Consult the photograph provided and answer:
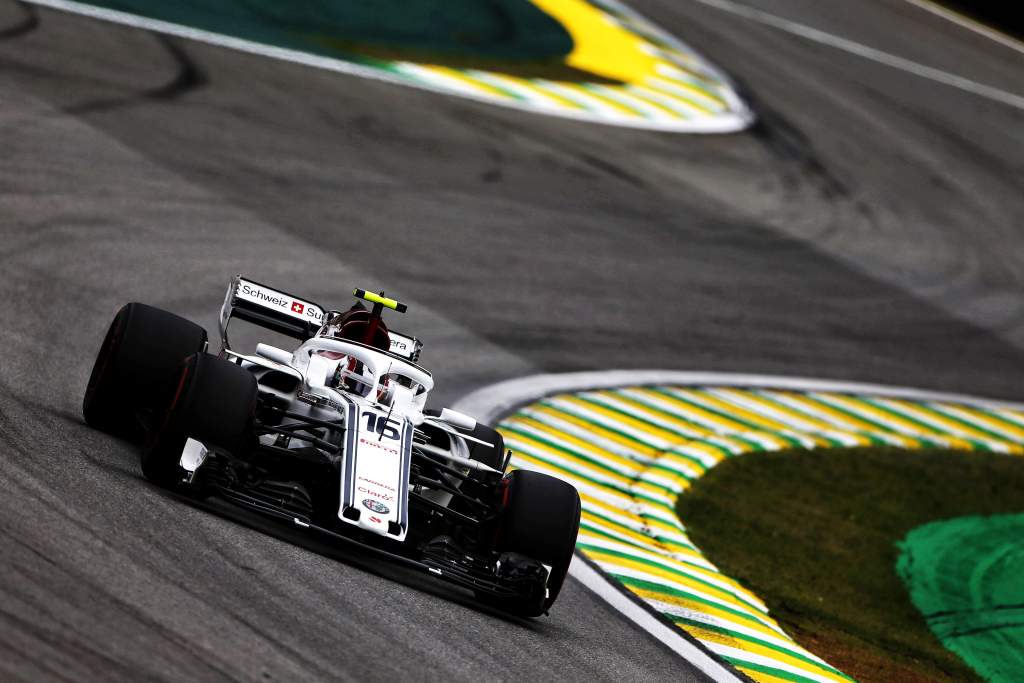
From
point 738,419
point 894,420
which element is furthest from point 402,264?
point 894,420

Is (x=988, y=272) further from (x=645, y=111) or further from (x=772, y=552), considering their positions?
(x=772, y=552)

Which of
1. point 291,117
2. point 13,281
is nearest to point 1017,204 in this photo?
point 291,117

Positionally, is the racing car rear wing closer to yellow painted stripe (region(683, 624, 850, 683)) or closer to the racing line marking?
the racing line marking

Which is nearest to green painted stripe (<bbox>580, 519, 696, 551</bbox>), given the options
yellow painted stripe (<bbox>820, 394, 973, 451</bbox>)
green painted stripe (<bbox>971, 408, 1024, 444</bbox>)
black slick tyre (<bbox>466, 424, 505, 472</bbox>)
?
black slick tyre (<bbox>466, 424, 505, 472</bbox>)

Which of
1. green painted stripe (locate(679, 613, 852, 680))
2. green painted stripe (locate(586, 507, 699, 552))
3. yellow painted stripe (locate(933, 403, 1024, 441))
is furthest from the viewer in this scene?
yellow painted stripe (locate(933, 403, 1024, 441))

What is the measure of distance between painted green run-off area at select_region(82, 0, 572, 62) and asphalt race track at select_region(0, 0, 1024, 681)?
160 centimetres

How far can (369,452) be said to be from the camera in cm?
824

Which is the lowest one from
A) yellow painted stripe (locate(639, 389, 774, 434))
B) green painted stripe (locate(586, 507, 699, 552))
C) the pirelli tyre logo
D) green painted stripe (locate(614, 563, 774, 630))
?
yellow painted stripe (locate(639, 389, 774, 434))

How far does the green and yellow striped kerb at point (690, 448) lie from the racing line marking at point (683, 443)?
0.02 meters

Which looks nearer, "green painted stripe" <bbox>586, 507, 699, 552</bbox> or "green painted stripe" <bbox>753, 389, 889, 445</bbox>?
"green painted stripe" <bbox>586, 507, 699, 552</bbox>

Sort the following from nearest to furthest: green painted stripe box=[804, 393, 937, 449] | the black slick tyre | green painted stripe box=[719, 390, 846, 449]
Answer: the black slick tyre < green painted stripe box=[719, 390, 846, 449] < green painted stripe box=[804, 393, 937, 449]

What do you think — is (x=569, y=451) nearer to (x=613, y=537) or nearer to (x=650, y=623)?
(x=613, y=537)

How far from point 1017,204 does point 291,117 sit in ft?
47.3

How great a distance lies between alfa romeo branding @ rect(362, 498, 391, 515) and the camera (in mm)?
7883
